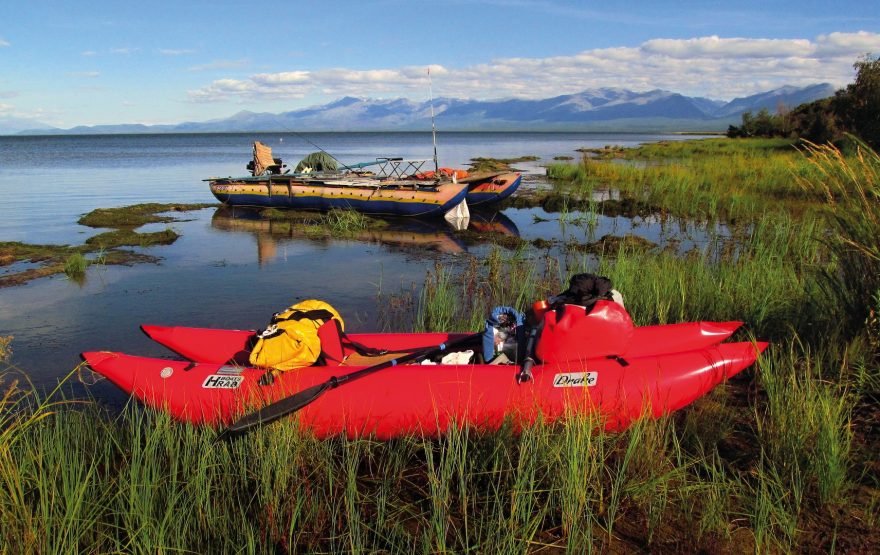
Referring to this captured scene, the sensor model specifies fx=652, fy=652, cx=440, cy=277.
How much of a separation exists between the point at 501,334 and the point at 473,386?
70 centimetres

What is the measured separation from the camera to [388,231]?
14.8 meters

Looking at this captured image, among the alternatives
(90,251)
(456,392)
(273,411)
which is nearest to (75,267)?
(90,251)

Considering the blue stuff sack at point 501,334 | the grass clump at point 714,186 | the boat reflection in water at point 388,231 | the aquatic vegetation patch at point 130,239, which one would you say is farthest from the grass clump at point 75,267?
the grass clump at point 714,186

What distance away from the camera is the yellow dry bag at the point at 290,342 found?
4.66 metres

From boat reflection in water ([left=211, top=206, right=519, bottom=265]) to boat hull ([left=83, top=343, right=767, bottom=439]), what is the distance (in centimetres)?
750

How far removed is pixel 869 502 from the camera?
3324mm

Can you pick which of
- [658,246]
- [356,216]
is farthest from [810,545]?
[356,216]

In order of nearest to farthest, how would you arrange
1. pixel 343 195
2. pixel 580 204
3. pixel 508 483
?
pixel 508 483 → pixel 343 195 → pixel 580 204

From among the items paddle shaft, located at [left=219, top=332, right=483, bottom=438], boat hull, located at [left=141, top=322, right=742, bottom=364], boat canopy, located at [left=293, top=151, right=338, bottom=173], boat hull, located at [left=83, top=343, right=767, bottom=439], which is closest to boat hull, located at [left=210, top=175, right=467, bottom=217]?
boat canopy, located at [left=293, top=151, right=338, bottom=173]

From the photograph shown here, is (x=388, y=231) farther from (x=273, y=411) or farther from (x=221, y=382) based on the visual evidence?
(x=273, y=411)

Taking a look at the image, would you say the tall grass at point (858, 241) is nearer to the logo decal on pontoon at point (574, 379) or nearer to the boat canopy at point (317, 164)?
the logo decal on pontoon at point (574, 379)

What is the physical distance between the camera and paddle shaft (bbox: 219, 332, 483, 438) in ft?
11.9

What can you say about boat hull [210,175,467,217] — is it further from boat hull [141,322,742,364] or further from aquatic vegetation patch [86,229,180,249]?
boat hull [141,322,742,364]

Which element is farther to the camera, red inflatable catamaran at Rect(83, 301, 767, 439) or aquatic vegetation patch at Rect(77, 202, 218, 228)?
aquatic vegetation patch at Rect(77, 202, 218, 228)
